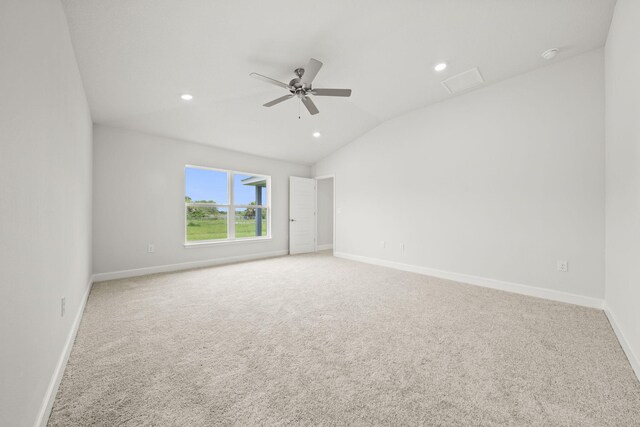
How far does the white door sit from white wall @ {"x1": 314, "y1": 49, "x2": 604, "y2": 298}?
206cm

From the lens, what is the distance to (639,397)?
1488 mm

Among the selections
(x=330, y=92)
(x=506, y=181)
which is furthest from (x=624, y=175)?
(x=330, y=92)

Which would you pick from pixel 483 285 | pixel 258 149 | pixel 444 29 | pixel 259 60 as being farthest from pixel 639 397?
pixel 258 149

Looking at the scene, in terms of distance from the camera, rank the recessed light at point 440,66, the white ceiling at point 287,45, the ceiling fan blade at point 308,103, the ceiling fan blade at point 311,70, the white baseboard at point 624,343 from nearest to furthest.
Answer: the white baseboard at point 624,343
the white ceiling at point 287,45
the ceiling fan blade at point 311,70
the ceiling fan blade at point 308,103
the recessed light at point 440,66

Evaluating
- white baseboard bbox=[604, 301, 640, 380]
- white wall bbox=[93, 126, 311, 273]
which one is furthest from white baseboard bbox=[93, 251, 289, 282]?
white baseboard bbox=[604, 301, 640, 380]

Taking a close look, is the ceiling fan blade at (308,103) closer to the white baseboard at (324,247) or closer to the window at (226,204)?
the window at (226,204)

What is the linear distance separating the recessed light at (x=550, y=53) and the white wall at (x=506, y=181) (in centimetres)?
25

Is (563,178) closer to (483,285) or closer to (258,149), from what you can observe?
(483,285)

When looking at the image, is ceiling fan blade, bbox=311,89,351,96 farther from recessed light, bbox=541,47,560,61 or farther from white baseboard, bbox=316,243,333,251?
white baseboard, bbox=316,243,333,251

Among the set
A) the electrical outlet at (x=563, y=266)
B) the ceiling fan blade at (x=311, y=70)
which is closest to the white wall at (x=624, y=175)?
the electrical outlet at (x=563, y=266)

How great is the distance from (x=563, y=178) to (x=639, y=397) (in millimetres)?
2409

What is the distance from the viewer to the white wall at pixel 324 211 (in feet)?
23.4

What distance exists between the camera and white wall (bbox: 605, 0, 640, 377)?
1824 mm

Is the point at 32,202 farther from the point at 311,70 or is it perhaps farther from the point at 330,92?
the point at 330,92
